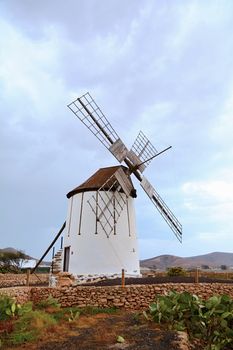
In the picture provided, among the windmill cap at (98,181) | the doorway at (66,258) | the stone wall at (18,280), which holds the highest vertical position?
the windmill cap at (98,181)

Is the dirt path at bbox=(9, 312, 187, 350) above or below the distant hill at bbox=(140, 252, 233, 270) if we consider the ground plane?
below

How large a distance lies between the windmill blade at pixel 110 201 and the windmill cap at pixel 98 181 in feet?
1.19

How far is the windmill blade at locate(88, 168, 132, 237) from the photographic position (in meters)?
18.7

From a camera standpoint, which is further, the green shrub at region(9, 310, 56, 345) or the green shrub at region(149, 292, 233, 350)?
the green shrub at region(149, 292, 233, 350)

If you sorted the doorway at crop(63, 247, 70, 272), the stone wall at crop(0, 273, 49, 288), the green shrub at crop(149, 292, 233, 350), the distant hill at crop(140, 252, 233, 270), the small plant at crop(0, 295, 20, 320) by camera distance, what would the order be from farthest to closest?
the distant hill at crop(140, 252, 233, 270) < the stone wall at crop(0, 273, 49, 288) < the doorway at crop(63, 247, 70, 272) < the small plant at crop(0, 295, 20, 320) < the green shrub at crop(149, 292, 233, 350)

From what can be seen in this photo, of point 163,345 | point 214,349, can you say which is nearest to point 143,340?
point 163,345

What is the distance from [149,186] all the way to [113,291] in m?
8.72

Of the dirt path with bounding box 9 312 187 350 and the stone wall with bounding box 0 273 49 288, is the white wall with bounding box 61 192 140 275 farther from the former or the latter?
the dirt path with bounding box 9 312 187 350

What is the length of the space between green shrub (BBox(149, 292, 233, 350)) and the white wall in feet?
26.4

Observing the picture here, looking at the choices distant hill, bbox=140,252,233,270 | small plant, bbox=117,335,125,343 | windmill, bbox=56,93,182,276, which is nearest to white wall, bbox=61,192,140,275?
windmill, bbox=56,93,182,276

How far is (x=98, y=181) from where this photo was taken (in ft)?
64.4

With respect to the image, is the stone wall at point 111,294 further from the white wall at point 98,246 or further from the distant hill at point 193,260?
the distant hill at point 193,260

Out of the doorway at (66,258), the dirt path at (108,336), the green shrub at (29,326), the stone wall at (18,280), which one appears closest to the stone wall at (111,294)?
the dirt path at (108,336)

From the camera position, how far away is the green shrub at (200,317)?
30.8 ft
